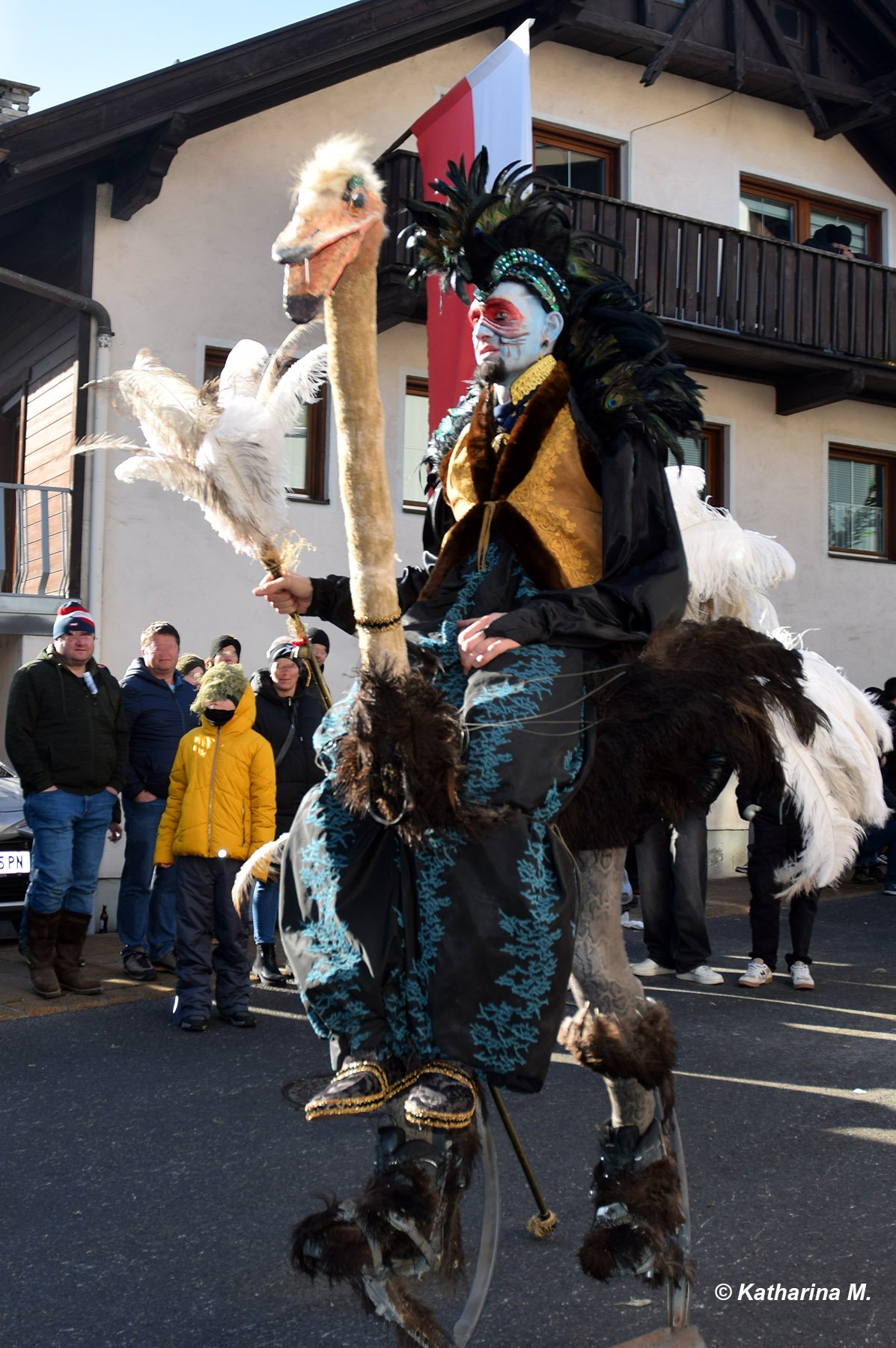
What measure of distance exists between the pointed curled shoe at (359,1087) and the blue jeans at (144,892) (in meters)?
5.40

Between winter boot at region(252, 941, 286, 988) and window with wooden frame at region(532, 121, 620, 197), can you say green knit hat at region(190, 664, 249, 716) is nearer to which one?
winter boot at region(252, 941, 286, 988)

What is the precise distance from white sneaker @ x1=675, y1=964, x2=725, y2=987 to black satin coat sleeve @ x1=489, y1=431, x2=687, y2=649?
515 cm

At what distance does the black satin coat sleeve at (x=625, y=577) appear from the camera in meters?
2.71

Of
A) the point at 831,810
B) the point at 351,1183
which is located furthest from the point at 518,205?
the point at 351,1183

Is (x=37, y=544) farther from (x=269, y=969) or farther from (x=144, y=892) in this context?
(x=269, y=969)

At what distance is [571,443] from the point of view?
3037 mm

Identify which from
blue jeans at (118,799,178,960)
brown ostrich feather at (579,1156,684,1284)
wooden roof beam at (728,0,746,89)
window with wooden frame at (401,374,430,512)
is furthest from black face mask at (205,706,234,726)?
wooden roof beam at (728,0,746,89)

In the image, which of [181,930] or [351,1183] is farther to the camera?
[181,930]

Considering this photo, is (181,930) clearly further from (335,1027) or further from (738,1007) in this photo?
(335,1027)

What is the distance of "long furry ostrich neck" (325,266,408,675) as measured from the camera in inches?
99.1

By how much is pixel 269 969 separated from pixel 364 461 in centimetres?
559

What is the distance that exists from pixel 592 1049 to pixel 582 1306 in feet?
2.46

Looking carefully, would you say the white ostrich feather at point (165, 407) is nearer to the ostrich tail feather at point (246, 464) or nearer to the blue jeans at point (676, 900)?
the ostrich tail feather at point (246, 464)

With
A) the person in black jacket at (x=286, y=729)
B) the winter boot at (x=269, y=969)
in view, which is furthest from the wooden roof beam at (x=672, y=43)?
the winter boot at (x=269, y=969)
